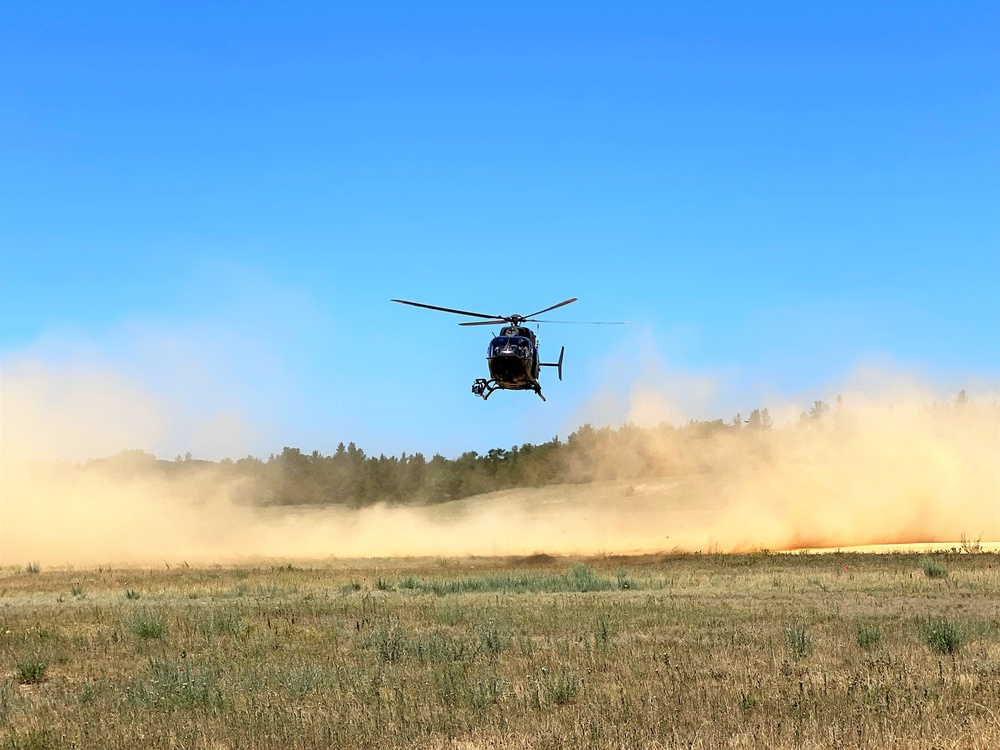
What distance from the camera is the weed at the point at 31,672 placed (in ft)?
51.5

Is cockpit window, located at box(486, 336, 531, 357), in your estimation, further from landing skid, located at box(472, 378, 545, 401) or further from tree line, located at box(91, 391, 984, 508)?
tree line, located at box(91, 391, 984, 508)

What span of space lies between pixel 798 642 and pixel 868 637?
140 cm

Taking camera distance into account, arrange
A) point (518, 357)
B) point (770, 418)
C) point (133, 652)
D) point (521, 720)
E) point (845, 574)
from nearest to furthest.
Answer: point (521, 720)
point (133, 652)
point (845, 574)
point (518, 357)
point (770, 418)

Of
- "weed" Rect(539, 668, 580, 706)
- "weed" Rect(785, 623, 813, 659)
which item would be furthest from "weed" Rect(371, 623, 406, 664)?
"weed" Rect(785, 623, 813, 659)

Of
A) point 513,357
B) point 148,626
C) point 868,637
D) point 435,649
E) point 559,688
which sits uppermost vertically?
point 513,357

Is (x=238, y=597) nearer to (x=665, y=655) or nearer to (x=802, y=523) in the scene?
(x=665, y=655)

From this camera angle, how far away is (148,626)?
19.7 m

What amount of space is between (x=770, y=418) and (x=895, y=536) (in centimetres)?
1943

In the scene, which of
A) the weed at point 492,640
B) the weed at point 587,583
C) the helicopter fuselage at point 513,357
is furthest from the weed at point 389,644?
the helicopter fuselage at point 513,357

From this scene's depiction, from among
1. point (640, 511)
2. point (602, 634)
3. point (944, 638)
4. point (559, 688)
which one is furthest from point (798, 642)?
point (640, 511)

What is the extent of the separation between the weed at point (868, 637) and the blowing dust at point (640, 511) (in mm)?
39279

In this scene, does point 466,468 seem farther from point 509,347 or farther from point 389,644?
point 389,644

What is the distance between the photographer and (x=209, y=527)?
269ft

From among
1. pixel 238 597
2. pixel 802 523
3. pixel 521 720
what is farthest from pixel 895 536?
pixel 521 720
